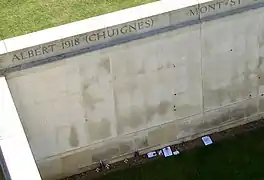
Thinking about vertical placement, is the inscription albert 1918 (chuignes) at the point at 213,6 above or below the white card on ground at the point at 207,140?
above

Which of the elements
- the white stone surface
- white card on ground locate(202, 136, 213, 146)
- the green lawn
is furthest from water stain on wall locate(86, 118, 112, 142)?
the green lawn

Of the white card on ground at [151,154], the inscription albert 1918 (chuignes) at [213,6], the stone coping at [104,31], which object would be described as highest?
the inscription albert 1918 (chuignes) at [213,6]

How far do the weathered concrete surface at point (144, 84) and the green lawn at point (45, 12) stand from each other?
5.93ft

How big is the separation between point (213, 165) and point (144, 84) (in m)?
1.38

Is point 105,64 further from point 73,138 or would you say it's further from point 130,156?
point 130,156

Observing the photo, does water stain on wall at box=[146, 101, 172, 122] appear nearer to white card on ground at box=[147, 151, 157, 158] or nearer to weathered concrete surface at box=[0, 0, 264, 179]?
weathered concrete surface at box=[0, 0, 264, 179]

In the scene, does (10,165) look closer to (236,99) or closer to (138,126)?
(138,126)

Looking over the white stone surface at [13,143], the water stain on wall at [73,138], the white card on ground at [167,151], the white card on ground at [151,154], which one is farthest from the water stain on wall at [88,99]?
the white card on ground at [167,151]

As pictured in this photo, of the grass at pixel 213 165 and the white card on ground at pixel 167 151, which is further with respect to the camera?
the white card on ground at pixel 167 151

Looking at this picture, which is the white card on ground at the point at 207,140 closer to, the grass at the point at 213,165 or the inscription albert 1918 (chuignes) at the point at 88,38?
the grass at the point at 213,165

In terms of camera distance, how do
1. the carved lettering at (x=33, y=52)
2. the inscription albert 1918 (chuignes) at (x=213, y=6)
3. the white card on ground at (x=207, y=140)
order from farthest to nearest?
the white card on ground at (x=207, y=140) < the inscription albert 1918 (chuignes) at (x=213, y=6) < the carved lettering at (x=33, y=52)

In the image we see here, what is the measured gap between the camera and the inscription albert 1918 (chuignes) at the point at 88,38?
24.0 ft

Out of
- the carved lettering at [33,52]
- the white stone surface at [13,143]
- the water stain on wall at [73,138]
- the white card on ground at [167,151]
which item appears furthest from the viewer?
the white card on ground at [167,151]

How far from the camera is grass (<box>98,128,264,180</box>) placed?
26.9 ft
